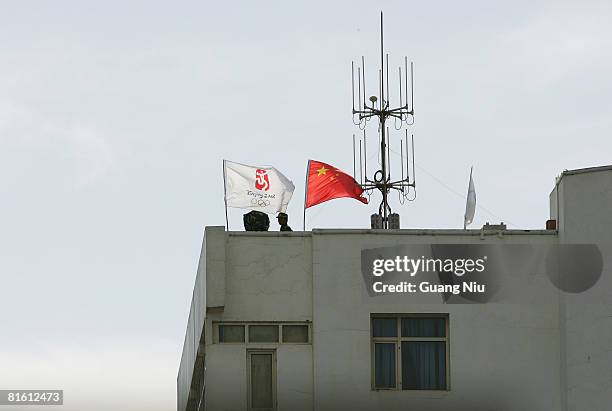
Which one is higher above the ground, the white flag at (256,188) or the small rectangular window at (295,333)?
the white flag at (256,188)

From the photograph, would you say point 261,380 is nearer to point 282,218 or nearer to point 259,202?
point 282,218

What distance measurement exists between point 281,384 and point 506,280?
6.99m

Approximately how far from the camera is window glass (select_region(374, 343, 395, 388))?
5878 cm

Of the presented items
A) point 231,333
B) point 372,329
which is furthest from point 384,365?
point 231,333

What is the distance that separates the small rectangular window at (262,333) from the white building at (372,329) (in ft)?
0.09

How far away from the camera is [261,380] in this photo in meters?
58.6

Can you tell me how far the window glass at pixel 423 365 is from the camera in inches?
2317

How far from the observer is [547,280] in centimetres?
5897

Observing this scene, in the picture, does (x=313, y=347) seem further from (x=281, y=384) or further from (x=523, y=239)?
(x=523, y=239)

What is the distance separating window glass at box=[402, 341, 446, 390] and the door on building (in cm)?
371

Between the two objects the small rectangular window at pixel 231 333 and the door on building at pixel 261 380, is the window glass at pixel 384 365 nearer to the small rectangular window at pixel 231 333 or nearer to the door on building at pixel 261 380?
the door on building at pixel 261 380

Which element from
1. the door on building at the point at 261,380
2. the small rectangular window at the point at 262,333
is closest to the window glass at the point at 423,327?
the small rectangular window at the point at 262,333

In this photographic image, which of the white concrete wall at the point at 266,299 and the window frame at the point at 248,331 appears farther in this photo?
the window frame at the point at 248,331

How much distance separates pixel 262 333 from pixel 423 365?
464 centimetres
